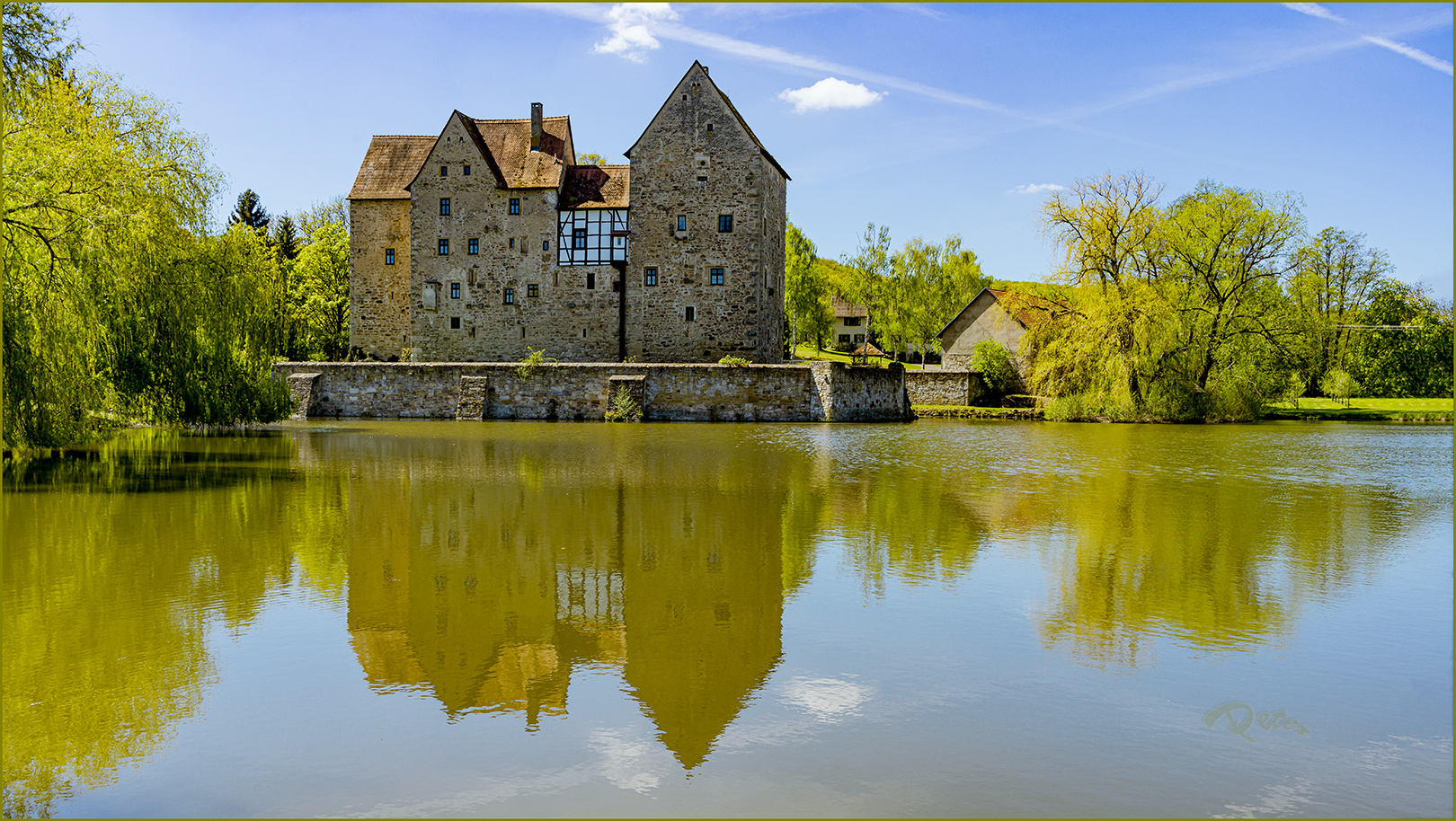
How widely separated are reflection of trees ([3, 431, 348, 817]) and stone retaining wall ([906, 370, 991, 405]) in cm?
3363

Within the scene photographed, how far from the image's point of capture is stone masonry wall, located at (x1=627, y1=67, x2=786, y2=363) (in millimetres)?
42594

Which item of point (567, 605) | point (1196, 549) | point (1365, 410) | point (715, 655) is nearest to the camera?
point (715, 655)

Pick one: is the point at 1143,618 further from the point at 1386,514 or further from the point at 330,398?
the point at 330,398

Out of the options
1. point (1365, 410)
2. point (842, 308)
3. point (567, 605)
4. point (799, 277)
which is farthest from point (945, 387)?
point (842, 308)

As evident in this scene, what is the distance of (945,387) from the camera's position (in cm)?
4562

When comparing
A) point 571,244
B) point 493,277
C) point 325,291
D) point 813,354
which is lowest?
point 813,354

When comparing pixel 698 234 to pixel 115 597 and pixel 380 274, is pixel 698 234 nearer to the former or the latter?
pixel 380 274

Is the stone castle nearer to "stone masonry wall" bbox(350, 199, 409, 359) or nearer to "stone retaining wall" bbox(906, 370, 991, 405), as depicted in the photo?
"stone masonry wall" bbox(350, 199, 409, 359)

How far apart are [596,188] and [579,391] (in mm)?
12544

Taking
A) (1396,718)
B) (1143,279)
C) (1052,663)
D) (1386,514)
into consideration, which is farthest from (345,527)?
(1143,279)

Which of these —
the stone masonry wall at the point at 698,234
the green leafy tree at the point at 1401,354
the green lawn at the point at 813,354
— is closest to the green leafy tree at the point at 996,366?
the stone masonry wall at the point at 698,234

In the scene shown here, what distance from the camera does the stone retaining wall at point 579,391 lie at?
37031 mm

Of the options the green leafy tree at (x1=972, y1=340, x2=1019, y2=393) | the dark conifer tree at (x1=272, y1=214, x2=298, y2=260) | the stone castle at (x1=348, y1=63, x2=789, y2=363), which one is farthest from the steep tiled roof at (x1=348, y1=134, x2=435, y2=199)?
the green leafy tree at (x1=972, y1=340, x2=1019, y2=393)

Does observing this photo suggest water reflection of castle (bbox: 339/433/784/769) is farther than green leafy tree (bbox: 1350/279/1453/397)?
No
